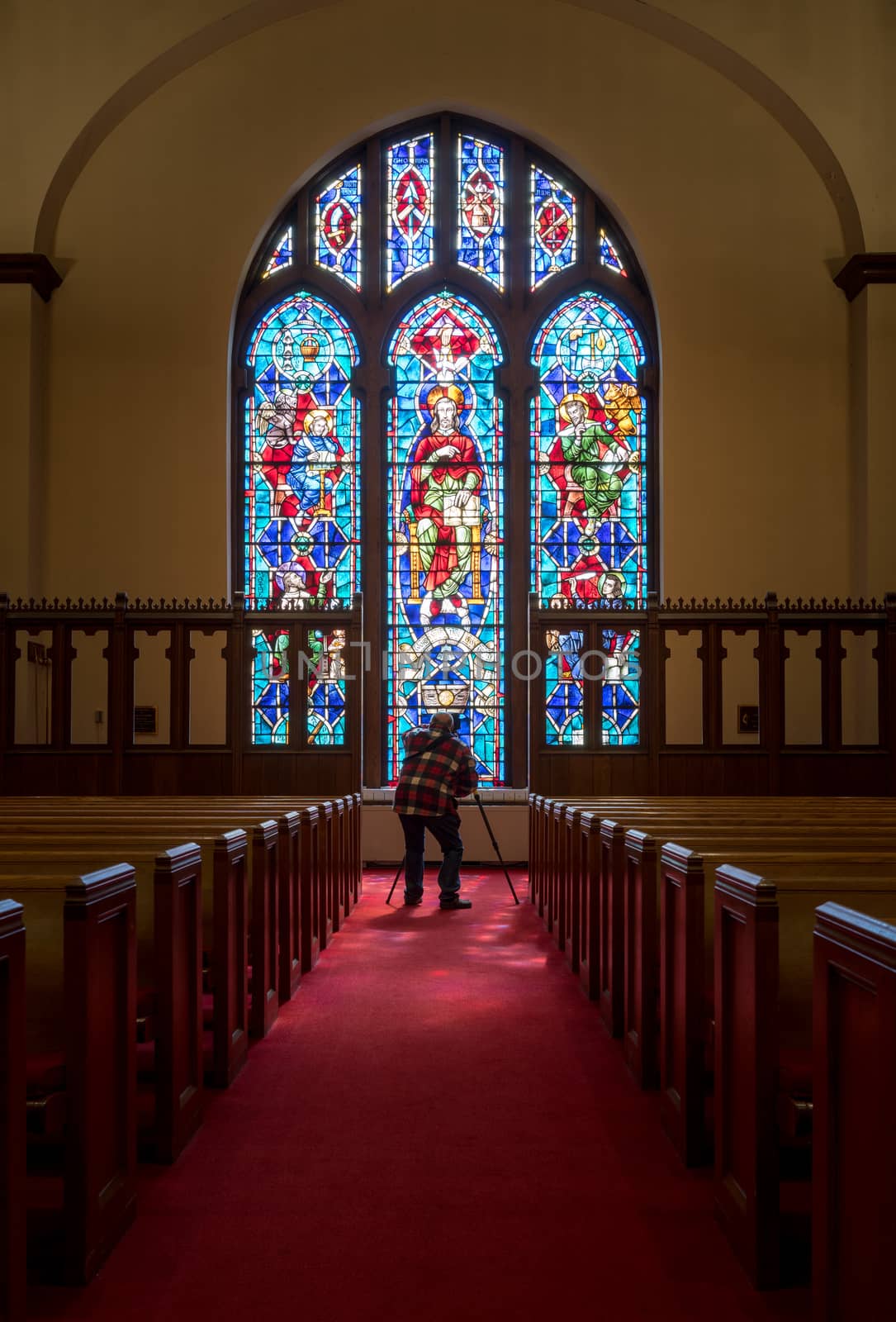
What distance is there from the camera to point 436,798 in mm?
8188

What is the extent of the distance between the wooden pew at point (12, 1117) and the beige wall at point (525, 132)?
32.0ft

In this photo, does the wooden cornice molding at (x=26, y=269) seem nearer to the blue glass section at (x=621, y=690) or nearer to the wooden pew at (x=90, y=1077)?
the blue glass section at (x=621, y=690)

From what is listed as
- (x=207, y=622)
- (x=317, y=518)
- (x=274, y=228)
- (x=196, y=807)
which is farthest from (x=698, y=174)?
(x=196, y=807)

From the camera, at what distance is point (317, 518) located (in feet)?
40.6

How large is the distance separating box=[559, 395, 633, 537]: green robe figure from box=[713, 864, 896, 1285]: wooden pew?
9646mm

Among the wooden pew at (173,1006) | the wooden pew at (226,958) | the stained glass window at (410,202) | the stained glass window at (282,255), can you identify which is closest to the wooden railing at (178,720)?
the stained glass window at (282,255)

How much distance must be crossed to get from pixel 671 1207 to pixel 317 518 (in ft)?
33.0

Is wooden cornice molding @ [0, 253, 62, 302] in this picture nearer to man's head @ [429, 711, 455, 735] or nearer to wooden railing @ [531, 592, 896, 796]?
wooden railing @ [531, 592, 896, 796]

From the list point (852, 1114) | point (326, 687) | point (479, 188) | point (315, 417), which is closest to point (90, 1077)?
point (852, 1114)

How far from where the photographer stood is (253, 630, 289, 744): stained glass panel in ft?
37.8

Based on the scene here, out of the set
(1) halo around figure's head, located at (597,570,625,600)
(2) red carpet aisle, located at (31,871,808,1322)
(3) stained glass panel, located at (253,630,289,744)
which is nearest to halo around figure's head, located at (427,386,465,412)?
(1) halo around figure's head, located at (597,570,625,600)

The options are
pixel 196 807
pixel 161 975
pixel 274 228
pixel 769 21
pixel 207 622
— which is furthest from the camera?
pixel 274 228

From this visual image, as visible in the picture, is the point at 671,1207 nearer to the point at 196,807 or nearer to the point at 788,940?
the point at 788,940

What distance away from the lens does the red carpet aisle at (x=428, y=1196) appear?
251cm
